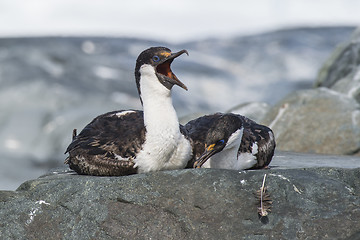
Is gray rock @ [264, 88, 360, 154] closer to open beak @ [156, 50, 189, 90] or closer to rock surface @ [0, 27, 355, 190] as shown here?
open beak @ [156, 50, 189, 90]

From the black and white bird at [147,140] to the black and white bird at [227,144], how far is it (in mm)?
237

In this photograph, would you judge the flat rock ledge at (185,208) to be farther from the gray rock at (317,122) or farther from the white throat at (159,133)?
the gray rock at (317,122)

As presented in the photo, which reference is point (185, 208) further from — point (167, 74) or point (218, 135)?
point (167, 74)

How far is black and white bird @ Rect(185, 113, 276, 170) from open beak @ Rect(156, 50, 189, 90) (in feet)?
2.00

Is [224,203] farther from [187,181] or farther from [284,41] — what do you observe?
[284,41]

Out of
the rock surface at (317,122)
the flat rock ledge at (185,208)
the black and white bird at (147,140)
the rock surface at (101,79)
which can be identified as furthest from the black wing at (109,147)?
the rock surface at (101,79)

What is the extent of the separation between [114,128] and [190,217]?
5.31ft

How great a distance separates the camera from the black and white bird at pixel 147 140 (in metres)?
6.82

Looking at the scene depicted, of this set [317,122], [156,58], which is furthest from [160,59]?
[317,122]

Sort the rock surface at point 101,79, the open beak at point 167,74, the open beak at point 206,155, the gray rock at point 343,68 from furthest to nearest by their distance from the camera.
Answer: the rock surface at point 101,79
the gray rock at point 343,68
the open beak at point 167,74
the open beak at point 206,155

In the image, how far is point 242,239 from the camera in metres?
5.98

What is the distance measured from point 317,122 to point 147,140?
16.3 ft

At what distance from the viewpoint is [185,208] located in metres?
6.14

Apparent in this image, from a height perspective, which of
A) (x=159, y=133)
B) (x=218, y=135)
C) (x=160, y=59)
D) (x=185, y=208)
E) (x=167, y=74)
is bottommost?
(x=185, y=208)
